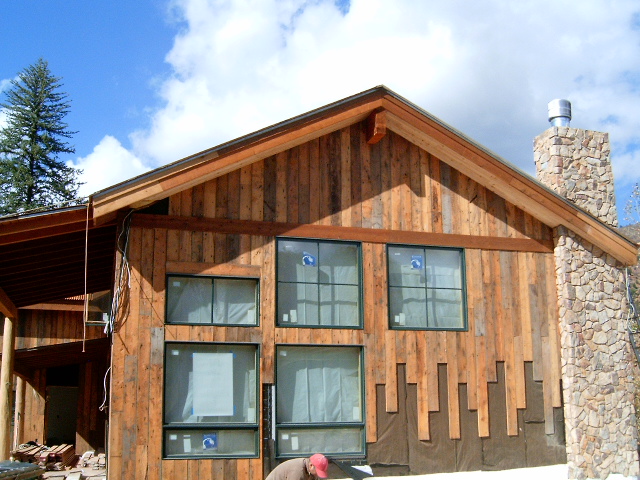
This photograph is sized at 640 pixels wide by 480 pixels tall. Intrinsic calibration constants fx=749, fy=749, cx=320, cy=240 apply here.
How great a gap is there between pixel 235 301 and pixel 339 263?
186cm

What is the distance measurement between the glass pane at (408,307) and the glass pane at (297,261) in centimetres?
140

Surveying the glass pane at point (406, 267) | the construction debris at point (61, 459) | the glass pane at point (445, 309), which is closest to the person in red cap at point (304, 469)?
the glass pane at point (406, 267)

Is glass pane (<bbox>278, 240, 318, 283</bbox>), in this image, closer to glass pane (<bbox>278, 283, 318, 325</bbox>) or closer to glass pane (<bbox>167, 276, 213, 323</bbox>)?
glass pane (<bbox>278, 283, 318, 325</bbox>)

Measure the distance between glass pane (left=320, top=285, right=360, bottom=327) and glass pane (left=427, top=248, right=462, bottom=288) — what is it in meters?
1.42

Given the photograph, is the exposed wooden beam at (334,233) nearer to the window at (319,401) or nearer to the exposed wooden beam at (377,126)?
the exposed wooden beam at (377,126)

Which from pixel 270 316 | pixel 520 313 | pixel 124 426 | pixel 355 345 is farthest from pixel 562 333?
pixel 124 426

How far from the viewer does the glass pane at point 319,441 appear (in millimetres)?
11461

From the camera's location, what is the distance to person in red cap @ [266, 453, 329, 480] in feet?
25.6

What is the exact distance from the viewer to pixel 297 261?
1205 centimetres

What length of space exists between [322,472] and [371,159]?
636 cm

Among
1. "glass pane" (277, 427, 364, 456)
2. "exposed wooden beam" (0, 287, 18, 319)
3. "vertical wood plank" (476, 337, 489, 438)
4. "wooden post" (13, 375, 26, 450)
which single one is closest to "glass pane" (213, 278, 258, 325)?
"glass pane" (277, 427, 364, 456)

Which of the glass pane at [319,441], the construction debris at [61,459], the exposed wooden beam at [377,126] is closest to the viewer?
the glass pane at [319,441]

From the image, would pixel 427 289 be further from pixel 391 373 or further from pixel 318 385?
pixel 318 385

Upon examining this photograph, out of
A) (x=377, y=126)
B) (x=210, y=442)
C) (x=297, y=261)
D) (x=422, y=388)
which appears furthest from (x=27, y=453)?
(x=377, y=126)
